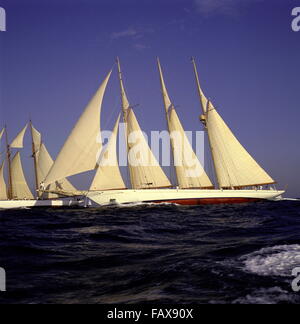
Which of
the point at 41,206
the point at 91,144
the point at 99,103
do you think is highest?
the point at 99,103

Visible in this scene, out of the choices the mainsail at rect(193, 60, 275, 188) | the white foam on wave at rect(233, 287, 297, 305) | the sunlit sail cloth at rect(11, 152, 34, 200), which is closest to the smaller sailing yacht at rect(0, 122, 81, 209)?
the sunlit sail cloth at rect(11, 152, 34, 200)

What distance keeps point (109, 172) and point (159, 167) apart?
22.1ft

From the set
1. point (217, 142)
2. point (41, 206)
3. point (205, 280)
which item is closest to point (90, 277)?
point (205, 280)

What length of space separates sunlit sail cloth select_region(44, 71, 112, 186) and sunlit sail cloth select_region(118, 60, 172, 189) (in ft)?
15.2

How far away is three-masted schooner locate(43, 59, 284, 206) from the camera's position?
1412 inches

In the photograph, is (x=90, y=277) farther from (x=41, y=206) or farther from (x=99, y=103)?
(x=41, y=206)

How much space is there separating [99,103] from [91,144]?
4965 millimetres

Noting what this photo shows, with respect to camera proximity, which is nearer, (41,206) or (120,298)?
(120,298)

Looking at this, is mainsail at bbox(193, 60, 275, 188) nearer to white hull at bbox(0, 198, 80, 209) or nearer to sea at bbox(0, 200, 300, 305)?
white hull at bbox(0, 198, 80, 209)

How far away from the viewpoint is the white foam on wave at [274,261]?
21.5ft

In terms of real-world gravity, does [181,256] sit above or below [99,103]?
below

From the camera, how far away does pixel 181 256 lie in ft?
27.9
